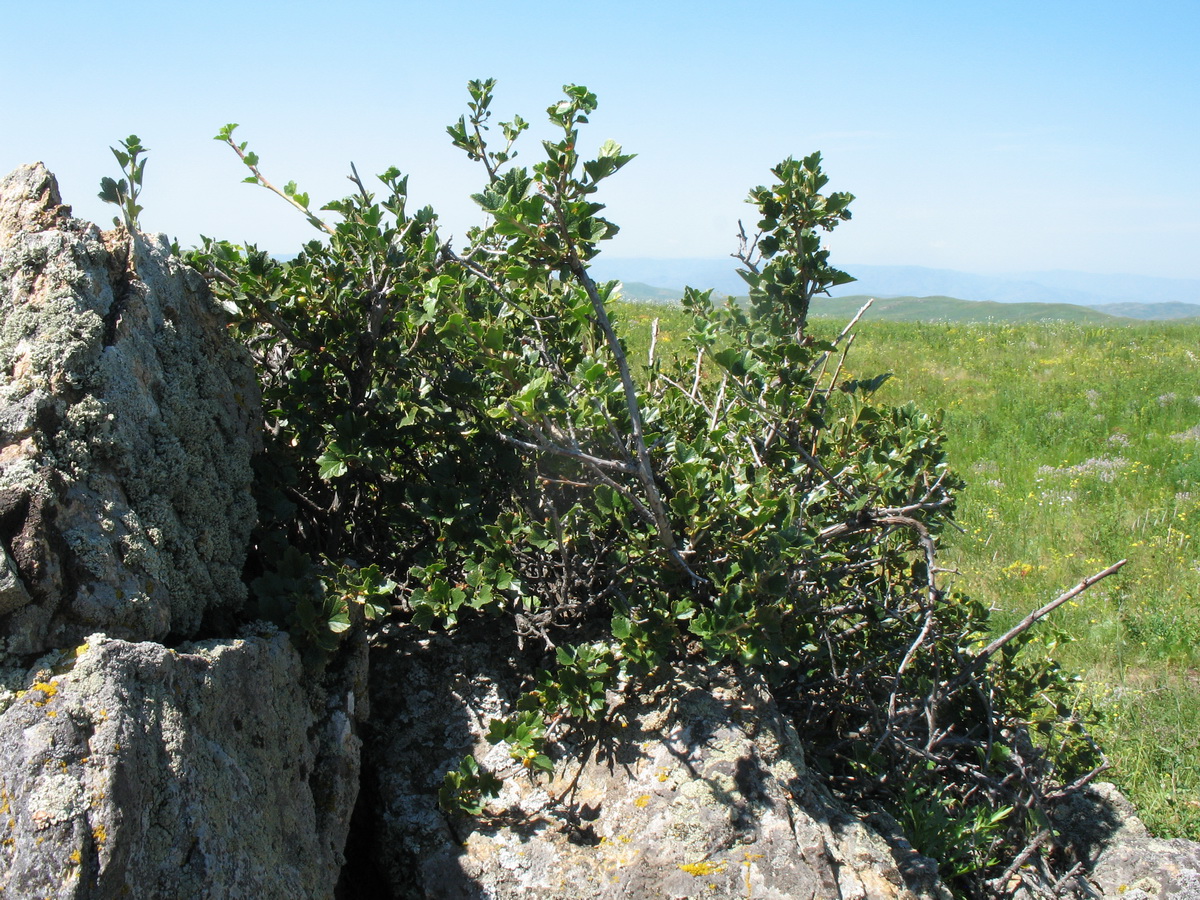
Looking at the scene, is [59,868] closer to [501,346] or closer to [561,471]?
[501,346]

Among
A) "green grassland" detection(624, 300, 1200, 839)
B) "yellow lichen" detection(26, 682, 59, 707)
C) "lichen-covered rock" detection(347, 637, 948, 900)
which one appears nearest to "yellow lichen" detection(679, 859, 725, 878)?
"lichen-covered rock" detection(347, 637, 948, 900)

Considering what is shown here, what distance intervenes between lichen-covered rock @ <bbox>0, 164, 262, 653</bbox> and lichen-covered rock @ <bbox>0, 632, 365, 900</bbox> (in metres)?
0.17

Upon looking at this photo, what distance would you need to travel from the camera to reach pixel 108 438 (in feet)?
6.47

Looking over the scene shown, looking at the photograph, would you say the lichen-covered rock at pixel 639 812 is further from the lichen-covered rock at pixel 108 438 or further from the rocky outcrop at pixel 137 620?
the lichen-covered rock at pixel 108 438

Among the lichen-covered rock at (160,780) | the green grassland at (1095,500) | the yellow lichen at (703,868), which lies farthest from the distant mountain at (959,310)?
the lichen-covered rock at (160,780)

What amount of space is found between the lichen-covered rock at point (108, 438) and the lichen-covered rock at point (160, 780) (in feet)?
0.57

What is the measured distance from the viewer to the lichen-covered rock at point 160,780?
1.47 meters

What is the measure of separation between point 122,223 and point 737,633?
2.23 m

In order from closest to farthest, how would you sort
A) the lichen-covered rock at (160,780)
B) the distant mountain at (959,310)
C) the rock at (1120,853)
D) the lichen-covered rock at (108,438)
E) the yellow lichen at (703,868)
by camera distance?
the lichen-covered rock at (160,780) → the lichen-covered rock at (108,438) → the yellow lichen at (703,868) → the rock at (1120,853) → the distant mountain at (959,310)

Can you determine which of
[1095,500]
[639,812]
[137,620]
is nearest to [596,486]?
[639,812]

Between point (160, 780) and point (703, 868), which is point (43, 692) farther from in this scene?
point (703, 868)

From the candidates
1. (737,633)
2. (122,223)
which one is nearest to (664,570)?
(737,633)

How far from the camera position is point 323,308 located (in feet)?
9.30

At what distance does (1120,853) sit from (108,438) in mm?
3786
